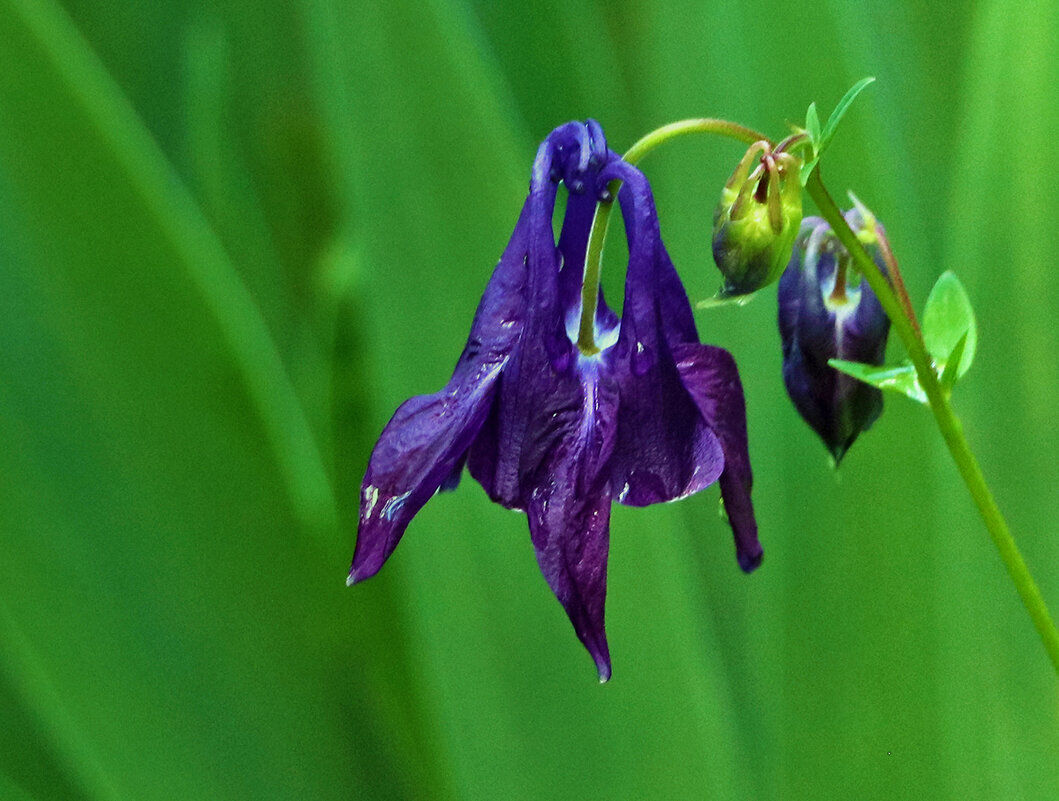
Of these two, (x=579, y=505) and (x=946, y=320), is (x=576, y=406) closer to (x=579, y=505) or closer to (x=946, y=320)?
Result: (x=579, y=505)

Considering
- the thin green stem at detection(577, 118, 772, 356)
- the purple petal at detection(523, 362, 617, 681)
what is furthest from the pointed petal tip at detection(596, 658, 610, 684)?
the thin green stem at detection(577, 118, 772, 356)

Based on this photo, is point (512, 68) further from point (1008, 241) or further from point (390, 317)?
point (1008, 241)

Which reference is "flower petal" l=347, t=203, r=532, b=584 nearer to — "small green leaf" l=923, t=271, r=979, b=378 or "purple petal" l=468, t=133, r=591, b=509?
"purple petal" l=468, t=133, r=591, b=509

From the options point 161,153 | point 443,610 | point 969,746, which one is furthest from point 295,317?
point 969,746

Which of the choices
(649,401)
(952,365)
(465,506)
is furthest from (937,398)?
(465,506)

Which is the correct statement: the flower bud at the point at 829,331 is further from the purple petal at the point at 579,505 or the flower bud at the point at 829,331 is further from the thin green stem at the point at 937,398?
→ the purple petal at the point at 579,505

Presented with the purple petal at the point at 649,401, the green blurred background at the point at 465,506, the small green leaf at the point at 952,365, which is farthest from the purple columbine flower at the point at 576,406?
the green blurred background at the point at 465,506
